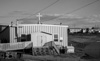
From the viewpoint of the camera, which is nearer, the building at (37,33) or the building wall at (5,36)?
the building at (37,33)

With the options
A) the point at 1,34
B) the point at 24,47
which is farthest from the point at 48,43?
the point at 1,34

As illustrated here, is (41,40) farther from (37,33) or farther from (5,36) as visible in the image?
(5,36)

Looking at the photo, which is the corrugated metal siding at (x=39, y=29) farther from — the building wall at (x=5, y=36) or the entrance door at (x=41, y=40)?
the entrance door at (x=41, y=40)

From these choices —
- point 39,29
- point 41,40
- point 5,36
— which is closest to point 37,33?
point 41,40

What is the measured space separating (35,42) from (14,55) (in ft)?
27.0

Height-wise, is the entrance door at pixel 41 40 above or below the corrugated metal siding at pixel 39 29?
below

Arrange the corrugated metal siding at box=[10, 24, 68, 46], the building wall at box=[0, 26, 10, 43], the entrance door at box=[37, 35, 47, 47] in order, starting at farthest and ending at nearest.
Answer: the building wall at box=[0, 26, 10, 43]
the corrugated metal siding at box=[10, 24, 68, 46]
the entrance door at box=[37, 35, 47, 47]

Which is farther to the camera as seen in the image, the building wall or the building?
the building wall

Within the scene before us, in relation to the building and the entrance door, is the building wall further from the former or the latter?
the entrance door

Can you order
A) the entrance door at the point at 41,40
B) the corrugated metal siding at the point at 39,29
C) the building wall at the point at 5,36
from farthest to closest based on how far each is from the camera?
the building wall at the point at 5,36, the corrugated metal siding at the point at 39,29, the entrance door at the point at 41,40

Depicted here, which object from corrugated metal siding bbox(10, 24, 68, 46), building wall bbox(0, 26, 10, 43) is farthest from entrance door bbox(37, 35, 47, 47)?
building wall bbox(0, 26, 10, 43)

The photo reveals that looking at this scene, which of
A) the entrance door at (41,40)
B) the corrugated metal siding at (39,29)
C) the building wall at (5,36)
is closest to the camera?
the entrance door at (41,40)

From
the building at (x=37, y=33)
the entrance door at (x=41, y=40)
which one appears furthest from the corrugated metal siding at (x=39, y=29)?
the entrance door at (x=41, y=40)

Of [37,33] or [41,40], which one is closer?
[37,33]
